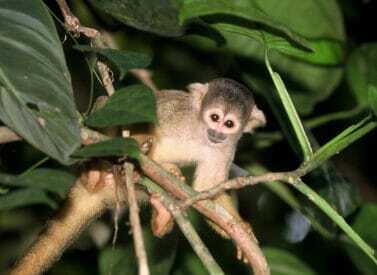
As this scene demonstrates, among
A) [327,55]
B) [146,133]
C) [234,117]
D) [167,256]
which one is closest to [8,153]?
[146,133]

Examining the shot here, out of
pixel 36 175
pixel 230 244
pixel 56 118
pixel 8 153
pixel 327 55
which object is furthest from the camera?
pixel 230 244

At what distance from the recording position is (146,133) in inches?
97.6

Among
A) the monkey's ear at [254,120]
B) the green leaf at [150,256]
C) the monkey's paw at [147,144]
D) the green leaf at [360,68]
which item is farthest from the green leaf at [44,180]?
the green leaf at [360,68]

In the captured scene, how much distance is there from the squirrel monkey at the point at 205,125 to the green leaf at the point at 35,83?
1.15m

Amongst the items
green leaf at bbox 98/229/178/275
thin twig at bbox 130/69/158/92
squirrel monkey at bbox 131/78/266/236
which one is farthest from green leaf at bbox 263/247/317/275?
thin twig at bbox 130/69/158/92

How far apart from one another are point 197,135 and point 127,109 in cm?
135

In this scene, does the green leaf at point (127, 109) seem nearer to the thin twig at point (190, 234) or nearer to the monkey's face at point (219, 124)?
the thin twig at point (190, 234)

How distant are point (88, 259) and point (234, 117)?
0.99m

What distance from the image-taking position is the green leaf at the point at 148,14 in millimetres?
1769

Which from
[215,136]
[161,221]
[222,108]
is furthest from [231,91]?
[161,221]

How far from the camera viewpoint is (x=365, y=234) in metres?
2.51

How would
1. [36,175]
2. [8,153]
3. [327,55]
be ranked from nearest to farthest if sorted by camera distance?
[36,175], [327,55], [8,153]

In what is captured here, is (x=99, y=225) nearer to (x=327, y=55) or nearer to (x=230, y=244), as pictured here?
(x=230, y=244)

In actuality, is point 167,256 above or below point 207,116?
below
